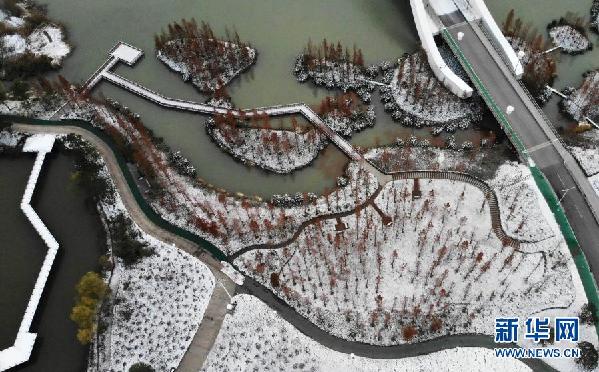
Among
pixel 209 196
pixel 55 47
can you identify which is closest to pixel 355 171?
pixel 209 196

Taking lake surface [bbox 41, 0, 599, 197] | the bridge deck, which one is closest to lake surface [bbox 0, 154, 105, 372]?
lake surface [bbox 41, 0, 599, 197]

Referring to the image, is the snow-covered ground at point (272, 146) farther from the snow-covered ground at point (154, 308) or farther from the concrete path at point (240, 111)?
the snow-covered ground at point (154, 308)

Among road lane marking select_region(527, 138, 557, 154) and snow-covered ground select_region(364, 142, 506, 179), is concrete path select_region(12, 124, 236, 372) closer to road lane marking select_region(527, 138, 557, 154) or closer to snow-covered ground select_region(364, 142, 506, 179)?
snow-covered ground select_region(364, 142, 506, 179)

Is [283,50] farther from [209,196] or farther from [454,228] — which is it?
[454,228]

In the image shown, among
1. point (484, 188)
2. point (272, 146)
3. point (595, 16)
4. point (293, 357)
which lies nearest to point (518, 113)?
point (484, 188)

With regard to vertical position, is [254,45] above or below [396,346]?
above

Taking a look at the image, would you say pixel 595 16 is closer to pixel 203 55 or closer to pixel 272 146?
pixel 272 146
